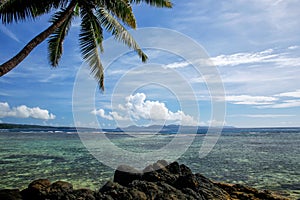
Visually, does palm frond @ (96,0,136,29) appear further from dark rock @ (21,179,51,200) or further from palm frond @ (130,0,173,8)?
dark rock @ (21,179,51,200)

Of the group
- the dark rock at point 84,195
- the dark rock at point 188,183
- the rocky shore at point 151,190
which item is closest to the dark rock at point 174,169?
the rocky shore at point 151,190

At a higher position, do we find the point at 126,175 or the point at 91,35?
the point at 91,35

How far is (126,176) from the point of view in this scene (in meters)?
7.05

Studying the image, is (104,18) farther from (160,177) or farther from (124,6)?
(160,177)

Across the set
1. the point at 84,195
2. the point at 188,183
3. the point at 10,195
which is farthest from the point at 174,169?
the point at 10,195

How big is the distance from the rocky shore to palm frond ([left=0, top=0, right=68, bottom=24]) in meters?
5.22

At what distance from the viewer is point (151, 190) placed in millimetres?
5336

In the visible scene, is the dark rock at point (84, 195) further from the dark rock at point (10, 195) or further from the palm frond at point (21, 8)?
the palm frond at point (21, 8)

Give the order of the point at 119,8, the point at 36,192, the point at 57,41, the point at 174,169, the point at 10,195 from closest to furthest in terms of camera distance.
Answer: the point at 10,195 < the point at 36,192 < the point at 174,169 < the point at 119,8 < the point at 57,41

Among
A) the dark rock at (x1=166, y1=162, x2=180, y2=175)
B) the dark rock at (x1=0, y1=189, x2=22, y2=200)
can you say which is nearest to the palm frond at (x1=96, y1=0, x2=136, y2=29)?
the dark rock at (x1=166, y1=162, x2=180, y2=175)

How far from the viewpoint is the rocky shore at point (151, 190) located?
5.03 metres

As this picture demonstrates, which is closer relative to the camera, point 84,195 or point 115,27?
point 84,195

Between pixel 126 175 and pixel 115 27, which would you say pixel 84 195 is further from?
pixel 115 27

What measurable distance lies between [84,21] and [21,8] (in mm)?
2159
